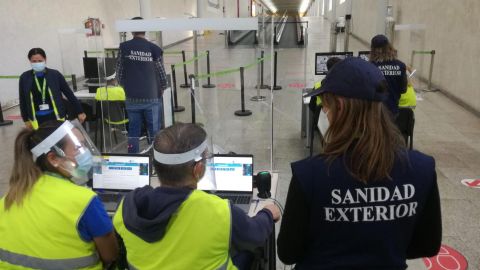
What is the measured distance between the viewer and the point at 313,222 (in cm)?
143

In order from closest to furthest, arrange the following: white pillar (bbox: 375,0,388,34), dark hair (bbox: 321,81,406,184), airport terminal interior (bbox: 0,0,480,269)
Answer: dark hair (bbox: 321,81,406,184) → airport terminal interior (bbox: 0,0,480,269) → white pillar (bbox: 375,0,388,34)

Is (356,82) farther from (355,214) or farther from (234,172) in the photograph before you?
(234,172)

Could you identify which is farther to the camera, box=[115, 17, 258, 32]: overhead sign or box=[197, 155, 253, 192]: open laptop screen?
box=[115, 17, 258, 32]: overhead sign

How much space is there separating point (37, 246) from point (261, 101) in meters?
6.88

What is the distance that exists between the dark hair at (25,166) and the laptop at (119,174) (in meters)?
0.91

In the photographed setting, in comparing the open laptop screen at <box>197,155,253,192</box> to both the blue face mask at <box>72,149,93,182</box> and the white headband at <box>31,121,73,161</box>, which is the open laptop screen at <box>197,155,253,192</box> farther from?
the white headband at <box>31,121,73,161</box>

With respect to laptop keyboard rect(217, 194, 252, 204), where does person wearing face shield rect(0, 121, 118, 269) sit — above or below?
above

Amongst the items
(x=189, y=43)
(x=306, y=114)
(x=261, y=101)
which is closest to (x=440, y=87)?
(x=261, y=101)

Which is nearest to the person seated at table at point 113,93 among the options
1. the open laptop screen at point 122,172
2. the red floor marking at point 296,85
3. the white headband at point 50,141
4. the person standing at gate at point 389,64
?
the open laptop screen at point 122,172

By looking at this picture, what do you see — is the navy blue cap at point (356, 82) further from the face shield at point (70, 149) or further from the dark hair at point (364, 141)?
the face shield at point (70, 149)

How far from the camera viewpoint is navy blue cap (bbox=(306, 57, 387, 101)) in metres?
1.32

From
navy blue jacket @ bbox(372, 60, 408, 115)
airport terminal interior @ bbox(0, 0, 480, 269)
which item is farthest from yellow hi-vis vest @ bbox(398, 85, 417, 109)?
airport terminal interior @ bbox(0, 0, 480, 269)

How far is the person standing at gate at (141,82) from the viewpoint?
4.54 m

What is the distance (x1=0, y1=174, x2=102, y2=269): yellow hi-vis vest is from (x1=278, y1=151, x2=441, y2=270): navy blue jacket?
877 mm
